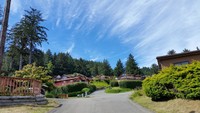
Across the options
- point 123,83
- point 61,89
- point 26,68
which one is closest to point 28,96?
point 26,68

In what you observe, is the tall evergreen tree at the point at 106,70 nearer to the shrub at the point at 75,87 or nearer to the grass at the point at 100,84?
the grass at the point at 100,84

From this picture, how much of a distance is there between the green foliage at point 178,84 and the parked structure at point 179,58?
7.54 m

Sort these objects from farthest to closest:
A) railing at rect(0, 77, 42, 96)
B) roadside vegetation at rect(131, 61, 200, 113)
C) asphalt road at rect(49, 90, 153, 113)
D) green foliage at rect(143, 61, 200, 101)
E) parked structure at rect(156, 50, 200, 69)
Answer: parked structure at rect(156, 50, 200, 69)
railing at rect(0, 77, 42, 96)
asphalt road at rect(49, 90, 153, 113)
green foliage at rect(143, 61, 200, 101)
roadside vegetation at rect(131, 61, 200, 113)

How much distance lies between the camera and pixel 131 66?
82.9 metres

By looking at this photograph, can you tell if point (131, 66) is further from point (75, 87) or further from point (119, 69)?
point (75, 87)

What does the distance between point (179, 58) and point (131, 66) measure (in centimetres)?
6166

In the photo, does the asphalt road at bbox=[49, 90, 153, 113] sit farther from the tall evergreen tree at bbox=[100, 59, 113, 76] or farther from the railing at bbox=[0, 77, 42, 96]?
the tall evergreen tree at bbox=[100, 59, 113, 76]

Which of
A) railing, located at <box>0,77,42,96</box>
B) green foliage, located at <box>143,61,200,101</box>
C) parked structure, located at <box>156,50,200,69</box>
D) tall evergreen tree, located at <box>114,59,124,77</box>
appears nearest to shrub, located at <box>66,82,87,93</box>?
parked structure, located at <box>156,50,200,69</box>

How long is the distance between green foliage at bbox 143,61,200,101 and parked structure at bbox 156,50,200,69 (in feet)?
24.7

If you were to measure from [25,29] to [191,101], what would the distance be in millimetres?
38607

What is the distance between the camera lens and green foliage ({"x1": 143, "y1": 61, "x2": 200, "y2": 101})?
11.1 meters

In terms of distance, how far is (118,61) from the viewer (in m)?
107

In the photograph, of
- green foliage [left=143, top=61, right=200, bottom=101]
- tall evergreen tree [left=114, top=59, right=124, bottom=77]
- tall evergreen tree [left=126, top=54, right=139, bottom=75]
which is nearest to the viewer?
green foliage [left=143, top=61, right=200, bottom=101]

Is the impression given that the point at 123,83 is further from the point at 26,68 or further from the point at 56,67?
the point at 56,67
